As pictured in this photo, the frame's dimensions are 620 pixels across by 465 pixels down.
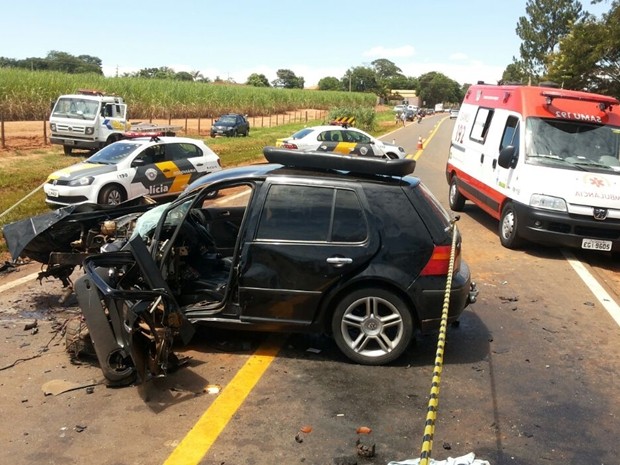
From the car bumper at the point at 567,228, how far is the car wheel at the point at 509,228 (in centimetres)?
34

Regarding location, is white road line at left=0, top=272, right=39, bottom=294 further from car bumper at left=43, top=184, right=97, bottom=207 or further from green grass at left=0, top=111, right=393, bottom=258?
car bumper at left=43, top=184, right=97, bottom=207

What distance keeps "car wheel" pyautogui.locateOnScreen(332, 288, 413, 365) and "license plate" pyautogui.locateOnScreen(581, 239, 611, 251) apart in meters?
4.93

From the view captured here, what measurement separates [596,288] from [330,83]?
136 meters

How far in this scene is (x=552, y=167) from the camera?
903 centimetres

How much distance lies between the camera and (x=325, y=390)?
4484 mm

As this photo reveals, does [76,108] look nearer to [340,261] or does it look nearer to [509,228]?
[509,228]

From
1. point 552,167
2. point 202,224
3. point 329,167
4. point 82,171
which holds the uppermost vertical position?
point 329,167

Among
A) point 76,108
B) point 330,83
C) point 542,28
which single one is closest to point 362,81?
point 330,83

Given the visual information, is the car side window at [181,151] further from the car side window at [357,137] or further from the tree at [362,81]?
the tree at [362,81]

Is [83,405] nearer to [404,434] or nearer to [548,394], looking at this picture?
[404,434]

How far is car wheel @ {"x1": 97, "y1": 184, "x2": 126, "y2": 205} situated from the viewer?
12.0 m

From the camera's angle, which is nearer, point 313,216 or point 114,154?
point 313,216

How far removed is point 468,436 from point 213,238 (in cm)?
343

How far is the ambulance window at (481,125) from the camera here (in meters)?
11.3
